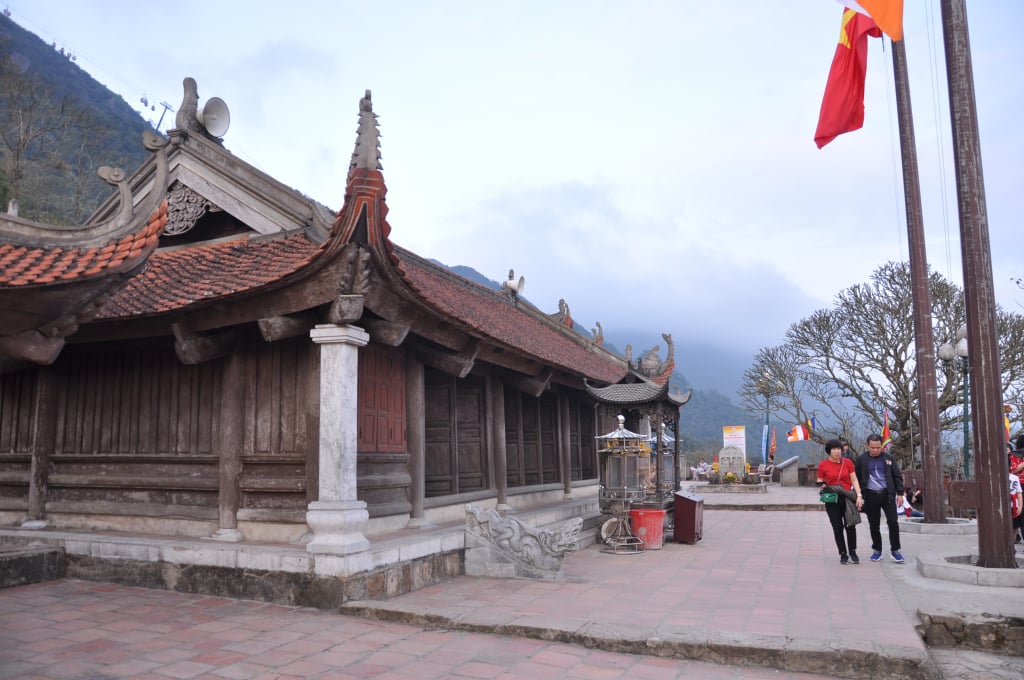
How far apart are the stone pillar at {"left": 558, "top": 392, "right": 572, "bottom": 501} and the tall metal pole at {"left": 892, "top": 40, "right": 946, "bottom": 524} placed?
6.01 meters

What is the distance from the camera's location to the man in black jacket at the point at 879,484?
8.98 meters

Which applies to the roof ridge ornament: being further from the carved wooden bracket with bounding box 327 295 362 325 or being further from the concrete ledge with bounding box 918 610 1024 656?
the concrete ledge with bounding box 918 610 1024 656

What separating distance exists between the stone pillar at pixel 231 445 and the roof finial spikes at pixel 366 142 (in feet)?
8.75

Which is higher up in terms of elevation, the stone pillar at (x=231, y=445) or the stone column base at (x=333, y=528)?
the stone pillar at (x=231, y=445)

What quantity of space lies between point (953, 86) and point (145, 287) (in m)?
9.12

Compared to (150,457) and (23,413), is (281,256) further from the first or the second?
(23,413)

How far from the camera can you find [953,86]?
319 inches

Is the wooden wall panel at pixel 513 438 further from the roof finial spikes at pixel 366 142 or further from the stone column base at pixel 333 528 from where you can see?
the roof finial spikes at pixel 366 142

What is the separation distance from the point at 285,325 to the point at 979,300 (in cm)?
707

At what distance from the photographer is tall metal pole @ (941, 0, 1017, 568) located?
7.46 m

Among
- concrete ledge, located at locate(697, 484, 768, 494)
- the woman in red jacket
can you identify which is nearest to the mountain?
concrete ledge, located at locate(697, 484, 768, 494)

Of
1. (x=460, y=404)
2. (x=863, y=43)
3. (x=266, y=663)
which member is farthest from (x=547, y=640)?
(x=863, y=43)

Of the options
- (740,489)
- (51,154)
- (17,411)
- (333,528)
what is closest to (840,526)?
(333,528)

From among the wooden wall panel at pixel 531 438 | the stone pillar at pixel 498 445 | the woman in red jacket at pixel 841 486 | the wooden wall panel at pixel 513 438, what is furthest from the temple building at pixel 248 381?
the woman in red jacket at pixel 841 486
